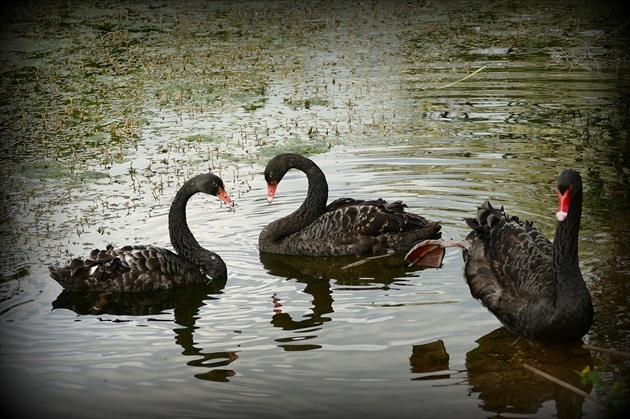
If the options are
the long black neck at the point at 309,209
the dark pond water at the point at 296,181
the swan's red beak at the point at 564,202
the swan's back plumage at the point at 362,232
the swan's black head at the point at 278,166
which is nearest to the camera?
the swan's red beak at the point at 564,202

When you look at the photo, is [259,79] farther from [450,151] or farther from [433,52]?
[450,151]

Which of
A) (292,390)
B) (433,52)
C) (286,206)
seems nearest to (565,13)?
(433,52)

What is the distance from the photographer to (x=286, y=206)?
8.79 meters

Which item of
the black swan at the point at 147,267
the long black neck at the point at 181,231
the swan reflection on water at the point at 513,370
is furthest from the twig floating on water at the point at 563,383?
the long black neck at the point at 181,231

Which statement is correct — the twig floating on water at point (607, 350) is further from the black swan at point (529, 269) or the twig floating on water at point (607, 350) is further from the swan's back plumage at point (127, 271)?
the swan's back plumage at point (127, 271)

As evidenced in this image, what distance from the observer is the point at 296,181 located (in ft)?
31.3

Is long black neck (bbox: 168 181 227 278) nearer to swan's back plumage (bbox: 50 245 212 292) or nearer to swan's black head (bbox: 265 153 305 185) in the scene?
swan's back plumage (bbox: 50 245 212 292)

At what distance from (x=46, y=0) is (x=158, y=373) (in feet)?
49.3

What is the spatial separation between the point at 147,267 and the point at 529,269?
2832 millimetres

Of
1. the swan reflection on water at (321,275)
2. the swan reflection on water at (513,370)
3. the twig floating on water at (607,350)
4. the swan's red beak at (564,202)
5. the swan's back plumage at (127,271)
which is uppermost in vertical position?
the swan's red beak at (564,202)

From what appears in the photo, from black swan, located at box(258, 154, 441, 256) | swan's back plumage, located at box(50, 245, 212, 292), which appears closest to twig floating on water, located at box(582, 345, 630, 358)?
black swan, located at box(258, 154, 441, 256)

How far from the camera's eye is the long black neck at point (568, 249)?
5395 millimetres

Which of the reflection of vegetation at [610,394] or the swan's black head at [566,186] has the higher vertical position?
the swan's black head at [566,186]

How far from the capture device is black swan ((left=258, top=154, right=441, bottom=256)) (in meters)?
7.59
